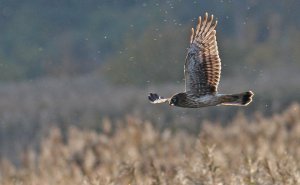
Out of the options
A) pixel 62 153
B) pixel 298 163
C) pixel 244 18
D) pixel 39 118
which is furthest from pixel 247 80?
pixel 298 163

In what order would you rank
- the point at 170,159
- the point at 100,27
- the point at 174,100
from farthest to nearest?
the point at 100,27
the point at 170,159
the point at 174,100

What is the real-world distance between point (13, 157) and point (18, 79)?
13.9 metres

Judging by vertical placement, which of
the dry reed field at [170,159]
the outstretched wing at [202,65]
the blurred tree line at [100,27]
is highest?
the blurred tree line at [100,27]

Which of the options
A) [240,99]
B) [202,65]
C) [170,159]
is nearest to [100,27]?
[170,159]

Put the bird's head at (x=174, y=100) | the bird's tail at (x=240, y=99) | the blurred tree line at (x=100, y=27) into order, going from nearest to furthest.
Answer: the bird's tail at (x=240, y=99), the bird's head at (x=174, y=100), the blurred tree line at (x=100, y=27)

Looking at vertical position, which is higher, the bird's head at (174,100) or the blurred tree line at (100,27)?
the blurred tree line at (100,27)

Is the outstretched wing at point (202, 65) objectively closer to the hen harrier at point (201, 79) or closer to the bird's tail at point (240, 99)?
the hen harrier at point (201, 79)

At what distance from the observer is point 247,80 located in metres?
23.9

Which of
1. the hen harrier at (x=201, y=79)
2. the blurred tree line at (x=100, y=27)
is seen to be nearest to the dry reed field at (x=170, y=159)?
the hen harrier at (x=201, y=79)

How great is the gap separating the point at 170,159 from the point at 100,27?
28.5 m

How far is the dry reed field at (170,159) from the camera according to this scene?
7.36 meters

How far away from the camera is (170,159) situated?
8453 millimetres

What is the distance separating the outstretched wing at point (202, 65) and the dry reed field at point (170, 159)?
30 centimetres

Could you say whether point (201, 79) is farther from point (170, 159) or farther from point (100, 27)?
point (100, 27)
